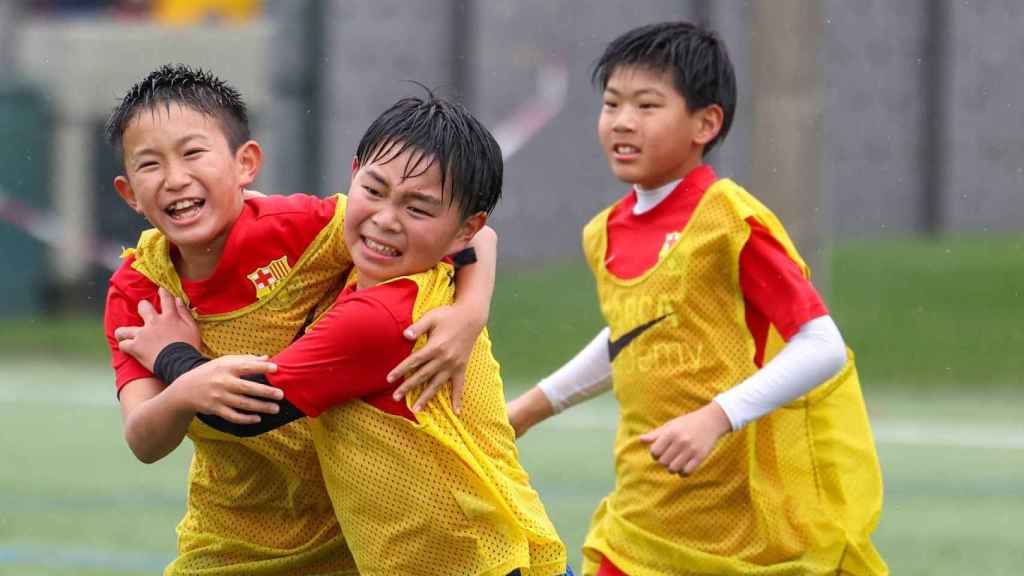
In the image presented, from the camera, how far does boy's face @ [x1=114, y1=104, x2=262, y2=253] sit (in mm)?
3357

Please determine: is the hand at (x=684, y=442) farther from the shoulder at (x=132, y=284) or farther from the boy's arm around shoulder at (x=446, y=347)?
the shoulder at (x=132, y=284)

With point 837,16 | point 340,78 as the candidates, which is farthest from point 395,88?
point 837,16

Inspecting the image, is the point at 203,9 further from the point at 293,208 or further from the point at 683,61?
the point at 293,208

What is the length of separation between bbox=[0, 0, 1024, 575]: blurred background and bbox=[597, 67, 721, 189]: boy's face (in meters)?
2.83

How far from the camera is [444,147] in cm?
325

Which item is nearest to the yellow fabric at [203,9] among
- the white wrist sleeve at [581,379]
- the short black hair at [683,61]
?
the short black hair at [683,61]

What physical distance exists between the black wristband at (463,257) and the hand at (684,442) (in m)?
0.50

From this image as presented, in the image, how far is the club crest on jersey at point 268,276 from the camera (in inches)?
137

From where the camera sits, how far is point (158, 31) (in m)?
15.1

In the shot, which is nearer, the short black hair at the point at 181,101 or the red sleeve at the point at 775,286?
the short black hair at the point at 181,101

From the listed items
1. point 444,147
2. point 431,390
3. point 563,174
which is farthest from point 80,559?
point 563,174

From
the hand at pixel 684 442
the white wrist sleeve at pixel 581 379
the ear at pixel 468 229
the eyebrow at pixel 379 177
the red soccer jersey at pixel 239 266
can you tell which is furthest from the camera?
the white wrist sleeve at pixel 581 379

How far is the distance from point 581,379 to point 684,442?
687mm

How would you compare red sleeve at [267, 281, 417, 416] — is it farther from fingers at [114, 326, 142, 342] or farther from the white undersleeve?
the white undersleeve
